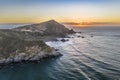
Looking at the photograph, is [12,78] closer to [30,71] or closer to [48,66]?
[30,71]

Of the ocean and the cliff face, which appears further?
the cliff face

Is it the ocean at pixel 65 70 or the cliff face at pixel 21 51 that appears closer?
the ocean at pixel 65 70

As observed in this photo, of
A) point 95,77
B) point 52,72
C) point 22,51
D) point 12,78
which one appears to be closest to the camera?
point 95,77

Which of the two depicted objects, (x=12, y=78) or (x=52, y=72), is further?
(x=52, y=72)

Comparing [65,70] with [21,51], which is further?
[21,51]

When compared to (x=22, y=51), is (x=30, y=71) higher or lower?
lower

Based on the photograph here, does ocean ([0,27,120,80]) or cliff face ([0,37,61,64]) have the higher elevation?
cliff face ([0,37,61,64])

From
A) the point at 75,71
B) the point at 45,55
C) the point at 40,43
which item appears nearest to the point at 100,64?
the point at 75,71

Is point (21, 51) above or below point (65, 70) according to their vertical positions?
above

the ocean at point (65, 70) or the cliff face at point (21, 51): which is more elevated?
the cliff face at point (21, 51)

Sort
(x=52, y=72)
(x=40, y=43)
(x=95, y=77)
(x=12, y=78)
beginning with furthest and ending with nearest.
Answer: (x=40, y=43)
(x=52, y=72)
(x=12, y=78)
(x=95, y=77)
